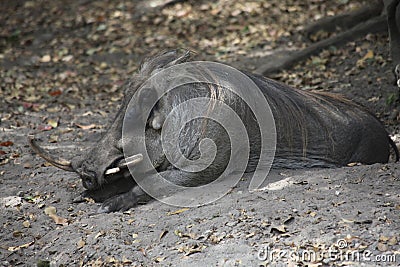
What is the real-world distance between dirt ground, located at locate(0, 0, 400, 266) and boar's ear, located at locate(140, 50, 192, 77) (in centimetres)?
92

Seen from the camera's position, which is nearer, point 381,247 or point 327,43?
point 381,247

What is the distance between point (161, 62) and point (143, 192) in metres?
0.90

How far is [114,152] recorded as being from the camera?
452cm

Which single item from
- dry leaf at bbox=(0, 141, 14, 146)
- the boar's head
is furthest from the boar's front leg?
dry leaf at bbox=(0, 141, 14, 146)

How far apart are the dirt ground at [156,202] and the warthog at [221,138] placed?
0.21 m

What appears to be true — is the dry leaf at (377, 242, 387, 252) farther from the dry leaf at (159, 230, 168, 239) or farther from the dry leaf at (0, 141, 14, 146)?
the dry leaf at (0, 141, 14, 146)

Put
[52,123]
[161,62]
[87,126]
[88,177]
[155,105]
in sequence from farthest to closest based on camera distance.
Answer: [52,123], [87,126], [161,62], [155,105], [88,177]

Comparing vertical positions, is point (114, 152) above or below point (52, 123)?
above

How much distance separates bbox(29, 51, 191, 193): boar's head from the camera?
448 centimetres

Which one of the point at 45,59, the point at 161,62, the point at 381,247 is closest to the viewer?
the point at 381,247

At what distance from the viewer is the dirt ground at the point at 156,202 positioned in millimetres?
3578

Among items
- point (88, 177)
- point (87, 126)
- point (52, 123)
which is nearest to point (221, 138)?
point (88, 177)

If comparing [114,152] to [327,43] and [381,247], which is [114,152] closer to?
[381,247]

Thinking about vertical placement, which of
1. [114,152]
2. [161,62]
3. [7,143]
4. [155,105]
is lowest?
[7,143]
